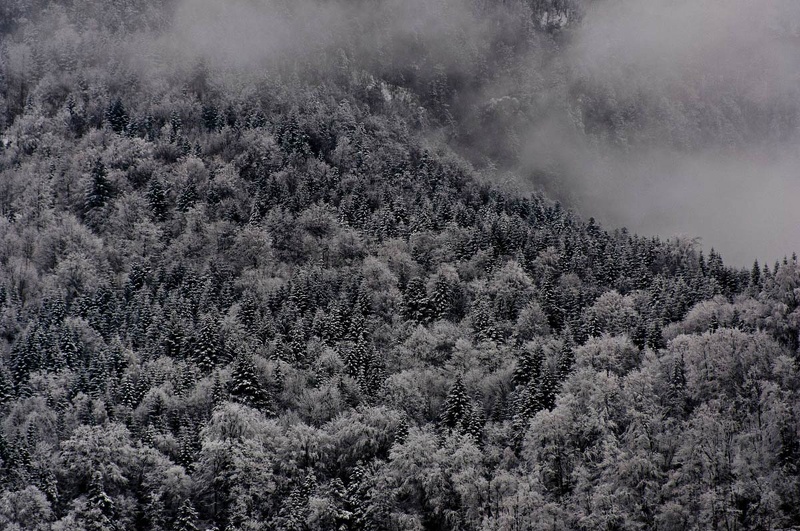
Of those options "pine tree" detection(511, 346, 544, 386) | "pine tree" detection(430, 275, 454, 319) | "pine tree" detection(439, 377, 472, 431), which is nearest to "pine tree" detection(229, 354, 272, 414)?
"pine tree" detection(439, 377, 472, 431)

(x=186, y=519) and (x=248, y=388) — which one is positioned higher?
(x=248, y=388)

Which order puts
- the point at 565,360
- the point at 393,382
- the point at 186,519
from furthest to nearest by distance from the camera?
the point at 393,382
the point at 565,360
the point at 186,519

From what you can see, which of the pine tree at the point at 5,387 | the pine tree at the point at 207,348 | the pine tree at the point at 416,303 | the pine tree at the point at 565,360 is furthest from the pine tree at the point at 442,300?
the pine tree at the point at 5,387

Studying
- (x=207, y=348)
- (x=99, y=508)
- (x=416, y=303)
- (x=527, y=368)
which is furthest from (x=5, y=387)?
(x=527, y=368)

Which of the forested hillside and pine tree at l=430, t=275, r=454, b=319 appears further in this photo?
pine tree at l=430, t=275, r=454, b=319

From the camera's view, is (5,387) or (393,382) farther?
(5,387)

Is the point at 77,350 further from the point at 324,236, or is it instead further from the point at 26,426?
the point at 324,236

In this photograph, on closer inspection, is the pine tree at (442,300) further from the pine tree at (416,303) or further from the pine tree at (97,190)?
the pine tree at (97,190)

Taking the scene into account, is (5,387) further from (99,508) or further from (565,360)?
(565,360)

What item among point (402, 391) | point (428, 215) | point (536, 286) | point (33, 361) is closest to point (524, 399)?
point (402, 391)

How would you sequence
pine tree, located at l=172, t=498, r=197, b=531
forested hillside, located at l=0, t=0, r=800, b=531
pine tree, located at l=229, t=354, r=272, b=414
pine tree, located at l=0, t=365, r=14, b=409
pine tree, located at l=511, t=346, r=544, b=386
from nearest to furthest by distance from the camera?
forested hillside, located at l=0, t=0, r=800, b=531
pine tree, located at l=172, t=498, r=197, b=531
pine tree, located at l=229, t=354, r=272, b=414
pine tree, located at l=511, t=346, r=544, b=386
pine tree, located at l=0, t=365, r=14, b=409

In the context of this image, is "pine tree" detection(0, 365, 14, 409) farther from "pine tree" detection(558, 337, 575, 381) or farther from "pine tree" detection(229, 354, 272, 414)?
"pine tree" detection(558, 337, 575, 381)
